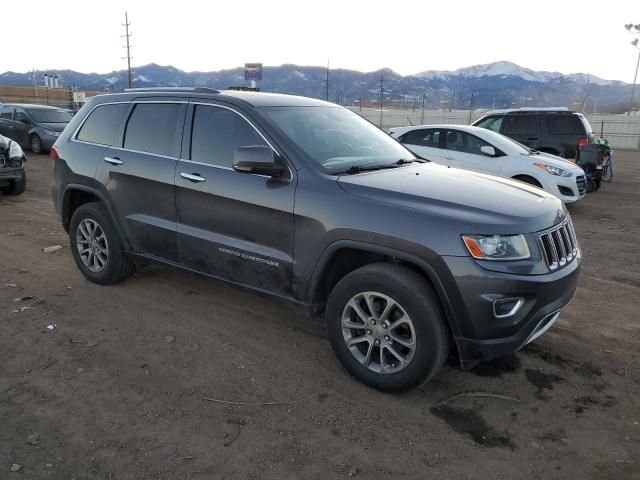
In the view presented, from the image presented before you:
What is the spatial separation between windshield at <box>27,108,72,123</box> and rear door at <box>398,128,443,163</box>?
11.9m

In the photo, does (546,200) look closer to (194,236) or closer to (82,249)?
(194,236)

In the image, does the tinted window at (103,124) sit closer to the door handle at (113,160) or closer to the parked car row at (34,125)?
the door handle at (113,160)

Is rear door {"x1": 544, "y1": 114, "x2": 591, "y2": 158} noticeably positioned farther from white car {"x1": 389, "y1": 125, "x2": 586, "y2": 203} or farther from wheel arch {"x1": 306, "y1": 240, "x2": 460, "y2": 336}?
wheel arch {"x1": 306, "y1": 240, "x2": 460, "y2": 336}

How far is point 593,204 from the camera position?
1036cm

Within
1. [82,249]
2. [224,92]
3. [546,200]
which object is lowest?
[82,249]

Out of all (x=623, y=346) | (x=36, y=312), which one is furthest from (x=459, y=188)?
(x=36, y=312)

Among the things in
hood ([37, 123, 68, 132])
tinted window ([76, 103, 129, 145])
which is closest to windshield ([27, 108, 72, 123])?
hood ([37, 123, 68, 132])

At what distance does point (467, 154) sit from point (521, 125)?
3537 mm

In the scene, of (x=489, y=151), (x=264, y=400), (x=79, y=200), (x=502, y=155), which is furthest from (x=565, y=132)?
(x=264, y=400)

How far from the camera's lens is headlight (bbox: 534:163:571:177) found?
8993 millimetres

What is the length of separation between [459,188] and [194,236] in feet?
6.80

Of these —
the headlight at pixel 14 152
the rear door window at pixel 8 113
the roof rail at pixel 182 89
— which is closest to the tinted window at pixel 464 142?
the roof rail at pixel 182 89

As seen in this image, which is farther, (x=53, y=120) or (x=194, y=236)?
(x=53, y=120)

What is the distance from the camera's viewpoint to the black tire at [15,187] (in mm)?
9664
